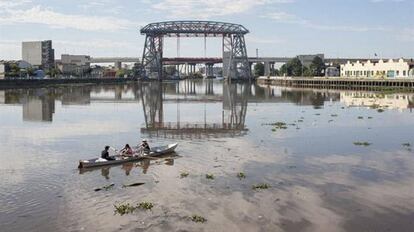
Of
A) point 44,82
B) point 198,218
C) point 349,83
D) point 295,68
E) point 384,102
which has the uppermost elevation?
point 295,68

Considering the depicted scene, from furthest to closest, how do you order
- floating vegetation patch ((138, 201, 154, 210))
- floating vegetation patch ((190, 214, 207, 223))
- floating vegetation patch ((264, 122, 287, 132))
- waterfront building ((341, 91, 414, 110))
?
waterfront building ((341, 91, 414, 110)), floating vegetation patch ((264, 122, 287, 132)), floating vegetation patch ((138, 201, 154, 210)), floating vegetation patch ((190, 214, 207, 223))

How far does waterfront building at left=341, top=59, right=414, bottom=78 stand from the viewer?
368ft

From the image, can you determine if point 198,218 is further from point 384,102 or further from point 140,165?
point 384,102

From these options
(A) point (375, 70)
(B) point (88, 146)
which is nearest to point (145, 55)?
(A) point (375, 70)

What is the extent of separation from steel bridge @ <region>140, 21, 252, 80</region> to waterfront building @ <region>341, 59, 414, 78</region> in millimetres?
48711

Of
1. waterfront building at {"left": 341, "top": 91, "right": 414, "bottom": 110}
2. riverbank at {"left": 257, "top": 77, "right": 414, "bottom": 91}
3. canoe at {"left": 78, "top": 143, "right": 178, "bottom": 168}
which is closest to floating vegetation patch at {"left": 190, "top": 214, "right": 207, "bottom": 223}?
canoe at {"left": 78, "top": 143, "right": 178, "bottom": 168}

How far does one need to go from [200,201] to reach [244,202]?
1422 mm

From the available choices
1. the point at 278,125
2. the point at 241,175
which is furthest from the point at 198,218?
the point at 278,125

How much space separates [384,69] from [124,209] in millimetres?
115968

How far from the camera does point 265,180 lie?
65.0 ft

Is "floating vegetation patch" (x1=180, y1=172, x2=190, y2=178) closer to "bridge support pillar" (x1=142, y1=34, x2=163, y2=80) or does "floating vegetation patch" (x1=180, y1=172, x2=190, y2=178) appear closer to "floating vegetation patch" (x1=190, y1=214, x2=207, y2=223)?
"floating vegetation patch" (x1=190, y1=214, x2=207, y2=223)

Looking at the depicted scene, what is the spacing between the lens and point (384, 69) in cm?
12200

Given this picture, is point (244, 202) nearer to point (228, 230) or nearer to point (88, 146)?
point (228, 230)

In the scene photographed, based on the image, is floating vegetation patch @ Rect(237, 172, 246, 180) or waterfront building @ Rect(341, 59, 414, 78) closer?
floating vegetation patch @ Rect(237, 172, 246, 180)
